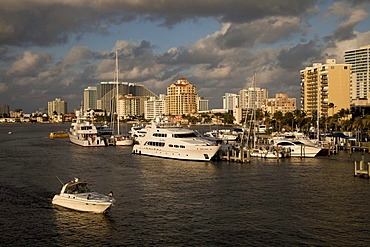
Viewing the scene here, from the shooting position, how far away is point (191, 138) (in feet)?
252

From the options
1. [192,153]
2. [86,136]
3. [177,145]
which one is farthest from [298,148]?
[86,136]

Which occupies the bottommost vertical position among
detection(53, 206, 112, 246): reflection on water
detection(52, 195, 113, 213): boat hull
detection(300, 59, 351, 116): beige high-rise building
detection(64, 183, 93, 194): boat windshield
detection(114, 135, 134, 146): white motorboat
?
detection(53, 206, 112, 246): reflection on water

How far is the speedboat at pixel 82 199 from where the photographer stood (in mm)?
36625

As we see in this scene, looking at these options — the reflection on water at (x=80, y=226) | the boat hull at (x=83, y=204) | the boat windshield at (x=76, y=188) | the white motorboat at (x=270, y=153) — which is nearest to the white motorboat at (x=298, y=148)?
the white motorboat at (x=270, y=153)

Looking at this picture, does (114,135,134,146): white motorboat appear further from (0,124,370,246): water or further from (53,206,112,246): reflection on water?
(53,206,112,246): reflection on water

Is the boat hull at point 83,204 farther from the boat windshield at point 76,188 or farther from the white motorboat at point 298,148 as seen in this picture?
the white motorboat at point 298,148

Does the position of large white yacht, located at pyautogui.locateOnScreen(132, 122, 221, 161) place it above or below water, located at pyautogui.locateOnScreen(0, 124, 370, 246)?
above

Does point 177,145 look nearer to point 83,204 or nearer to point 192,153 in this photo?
point 192,153

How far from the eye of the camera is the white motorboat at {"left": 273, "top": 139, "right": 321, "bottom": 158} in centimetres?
7800

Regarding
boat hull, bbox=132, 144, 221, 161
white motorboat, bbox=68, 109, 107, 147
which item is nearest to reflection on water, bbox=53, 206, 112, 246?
boat hull, bbox=132, 144, 221, 161

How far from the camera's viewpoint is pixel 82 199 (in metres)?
37.5

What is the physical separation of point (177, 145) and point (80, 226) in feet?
139

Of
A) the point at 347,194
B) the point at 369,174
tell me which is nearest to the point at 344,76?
the point at 369,174

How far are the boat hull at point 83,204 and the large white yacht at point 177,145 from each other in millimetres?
35898
